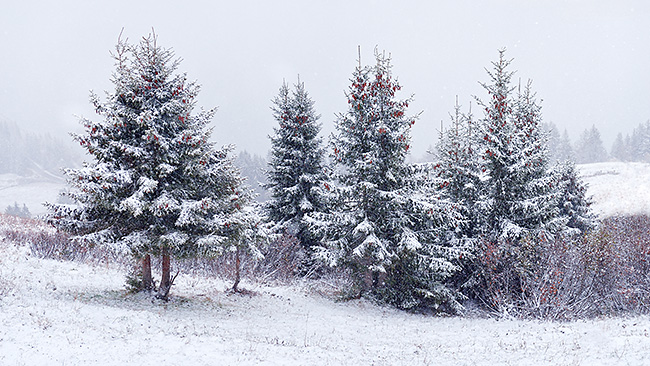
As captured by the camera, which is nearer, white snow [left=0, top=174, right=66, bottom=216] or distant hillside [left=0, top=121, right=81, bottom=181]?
white snow [left=0, top=174, right=66, bottom=216]

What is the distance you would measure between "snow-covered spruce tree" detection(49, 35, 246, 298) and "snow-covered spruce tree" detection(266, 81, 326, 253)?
7.64 meters

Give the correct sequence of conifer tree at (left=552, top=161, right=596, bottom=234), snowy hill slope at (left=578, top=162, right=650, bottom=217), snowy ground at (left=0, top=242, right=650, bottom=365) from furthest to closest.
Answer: snowy hill slope at (left=578, top=162, right=650, bottom=217) < conifer tree at (left=552, top=161, right=596, bottom=234) < snowy ground at (left=0, top=242, right=650, bottom=365)

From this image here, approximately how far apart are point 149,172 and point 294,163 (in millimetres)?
9335

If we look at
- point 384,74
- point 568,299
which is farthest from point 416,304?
point 384,74

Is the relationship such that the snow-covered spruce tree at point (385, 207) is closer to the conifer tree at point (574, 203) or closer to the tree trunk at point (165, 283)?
the tree trunk at point (165, 283)

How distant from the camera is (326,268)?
20.9 m

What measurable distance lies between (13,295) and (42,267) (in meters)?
5.88

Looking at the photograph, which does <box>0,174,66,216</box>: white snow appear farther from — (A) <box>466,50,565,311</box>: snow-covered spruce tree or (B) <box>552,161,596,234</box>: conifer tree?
(B) <box>552,161,596,234</box>: conifer tree

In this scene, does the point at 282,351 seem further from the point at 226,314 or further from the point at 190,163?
the point at 190,163

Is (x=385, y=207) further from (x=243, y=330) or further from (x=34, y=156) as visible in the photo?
(x=34, y=156)

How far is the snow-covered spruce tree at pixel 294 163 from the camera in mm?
20250

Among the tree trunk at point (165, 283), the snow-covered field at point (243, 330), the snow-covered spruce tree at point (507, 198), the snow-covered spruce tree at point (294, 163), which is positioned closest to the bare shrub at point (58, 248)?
the snow-covered field at point (243, 330)

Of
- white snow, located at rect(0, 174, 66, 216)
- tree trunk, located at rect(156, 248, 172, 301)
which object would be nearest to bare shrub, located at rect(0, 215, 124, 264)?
tree trunk, located at rect(156, 248, 172, 301)

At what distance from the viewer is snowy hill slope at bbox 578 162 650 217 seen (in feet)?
134
